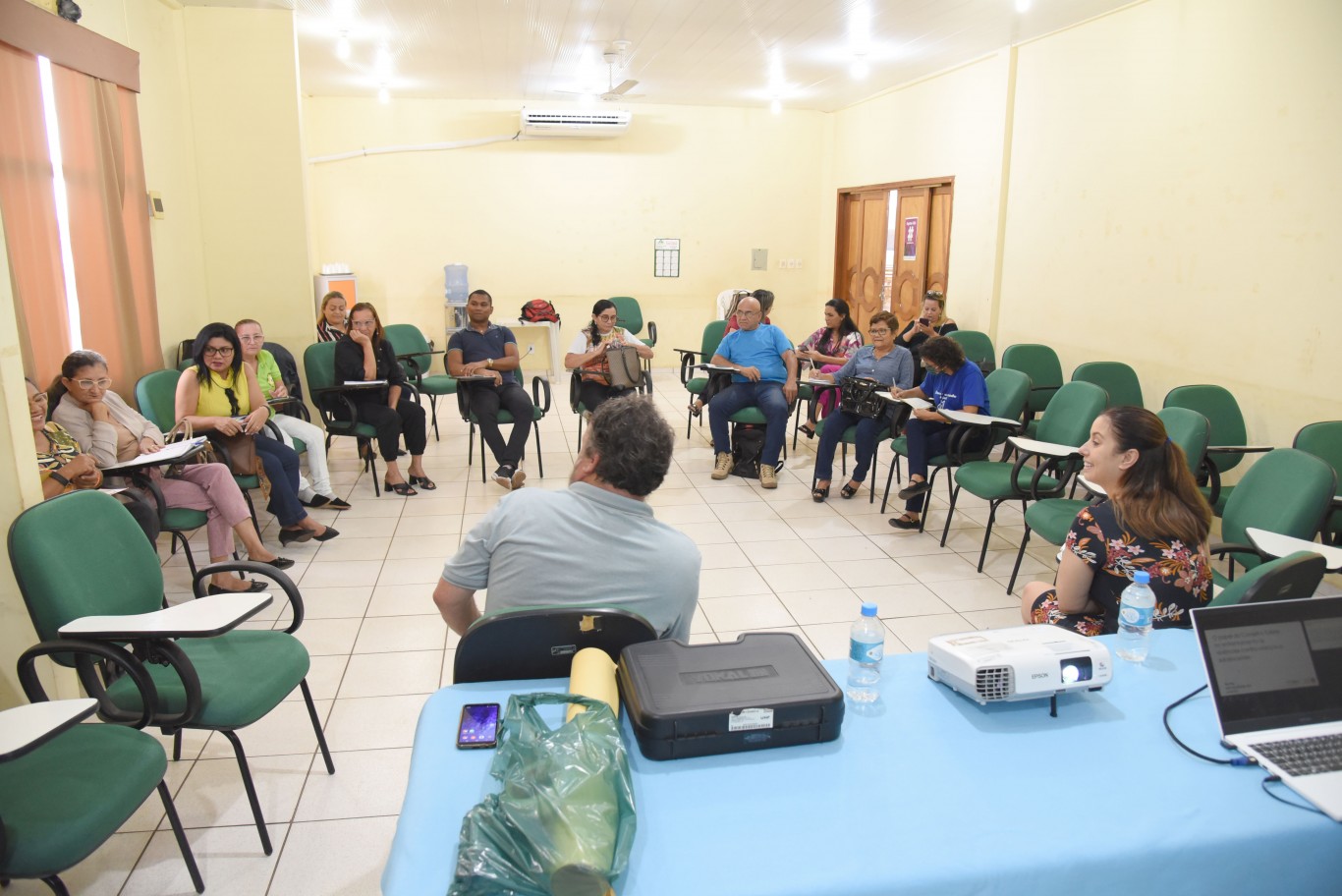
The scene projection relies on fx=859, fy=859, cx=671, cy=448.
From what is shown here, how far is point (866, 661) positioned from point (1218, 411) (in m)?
3.54

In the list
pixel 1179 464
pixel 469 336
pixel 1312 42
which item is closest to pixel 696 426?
pixel 469 336

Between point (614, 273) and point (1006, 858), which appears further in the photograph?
point (614, 273)

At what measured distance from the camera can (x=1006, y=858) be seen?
129 cm

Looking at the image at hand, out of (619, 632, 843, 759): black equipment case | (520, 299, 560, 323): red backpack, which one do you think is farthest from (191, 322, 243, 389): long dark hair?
(520, 299, 560, 323): red backpack

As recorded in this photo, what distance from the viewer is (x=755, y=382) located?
18.8 ft

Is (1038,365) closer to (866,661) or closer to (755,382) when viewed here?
(755,382)

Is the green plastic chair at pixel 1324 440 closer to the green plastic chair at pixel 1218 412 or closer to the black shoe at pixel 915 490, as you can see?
the green plastic chair at pixel 1218 412

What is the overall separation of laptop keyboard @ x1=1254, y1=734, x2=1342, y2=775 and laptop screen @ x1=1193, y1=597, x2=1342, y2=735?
42 mm

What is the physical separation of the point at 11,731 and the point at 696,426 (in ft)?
19.2

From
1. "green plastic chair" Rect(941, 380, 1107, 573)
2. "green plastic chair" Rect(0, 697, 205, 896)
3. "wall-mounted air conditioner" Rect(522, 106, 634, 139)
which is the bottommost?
"green plastic chair" Rect(0, 697, 205, 896)

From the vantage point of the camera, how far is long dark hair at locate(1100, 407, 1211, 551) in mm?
2273

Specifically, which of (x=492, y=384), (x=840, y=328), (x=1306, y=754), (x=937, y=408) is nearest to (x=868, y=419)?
(x=937, y=408)

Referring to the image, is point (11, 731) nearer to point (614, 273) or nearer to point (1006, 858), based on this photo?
point (1006, 858)

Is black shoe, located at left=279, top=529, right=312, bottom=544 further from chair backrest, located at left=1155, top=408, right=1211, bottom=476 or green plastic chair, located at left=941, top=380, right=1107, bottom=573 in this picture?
chair backrest, located at left=1155, top=408, right=1211, bottom=476
